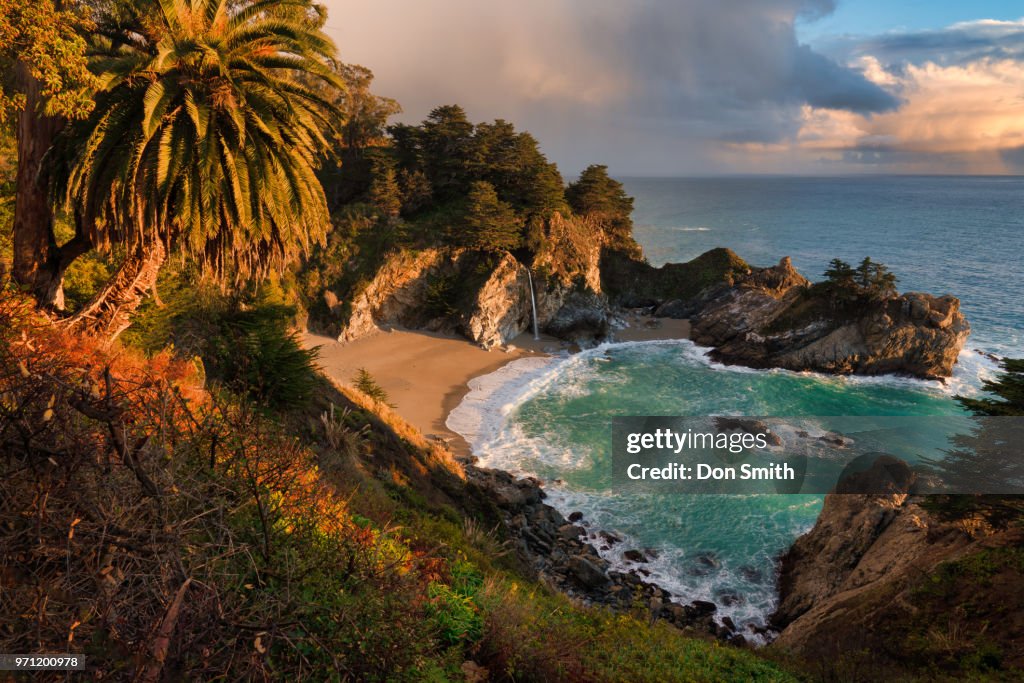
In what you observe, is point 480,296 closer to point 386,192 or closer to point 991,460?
point 386,192

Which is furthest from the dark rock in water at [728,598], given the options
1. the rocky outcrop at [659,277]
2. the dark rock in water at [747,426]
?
the rocky outcrop at [659,277]

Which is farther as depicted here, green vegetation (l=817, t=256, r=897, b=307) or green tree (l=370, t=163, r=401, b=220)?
green tree (l=370, t=163, r=401, b=220)

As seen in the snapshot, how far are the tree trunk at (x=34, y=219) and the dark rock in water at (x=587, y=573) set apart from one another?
16185 mm

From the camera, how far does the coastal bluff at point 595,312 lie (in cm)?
3725

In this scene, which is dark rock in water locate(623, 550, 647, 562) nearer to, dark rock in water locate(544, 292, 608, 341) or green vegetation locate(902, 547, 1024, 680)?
green vegetation locate(902, 547, 1024, 680)

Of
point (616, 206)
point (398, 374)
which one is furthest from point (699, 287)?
point (398, 374)

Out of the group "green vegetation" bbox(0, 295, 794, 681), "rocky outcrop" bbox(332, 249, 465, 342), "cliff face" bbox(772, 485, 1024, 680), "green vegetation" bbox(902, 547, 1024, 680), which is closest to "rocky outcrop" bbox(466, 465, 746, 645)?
"cliff face" bbox(772, 485, 1024, 680)

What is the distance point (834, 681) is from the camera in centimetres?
936

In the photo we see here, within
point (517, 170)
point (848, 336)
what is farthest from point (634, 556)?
point (517, 170)

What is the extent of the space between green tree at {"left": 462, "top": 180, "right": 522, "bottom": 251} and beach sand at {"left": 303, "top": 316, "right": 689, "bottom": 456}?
781 cm

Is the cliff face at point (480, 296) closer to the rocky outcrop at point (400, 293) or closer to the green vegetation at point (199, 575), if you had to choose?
the rocky outcrop at point (400, 293)

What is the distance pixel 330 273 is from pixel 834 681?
126ft

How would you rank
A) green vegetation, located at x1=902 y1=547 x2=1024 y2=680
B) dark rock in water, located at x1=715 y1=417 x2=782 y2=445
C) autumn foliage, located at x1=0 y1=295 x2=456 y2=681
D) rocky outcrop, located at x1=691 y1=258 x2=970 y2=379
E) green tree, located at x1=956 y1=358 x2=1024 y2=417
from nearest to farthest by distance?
autumn foliage, located at x1=0 y1=295 x2=456 y2=681 < green vegetation, located at x1=902 y1=547 x2=1024 y2=680 < green tree, located at x1=956 y1=358 x2=1024 y2=417 < dark rock in water, located at x1=715 y1=417 x2=782 y2=445 < rocky outcrop, located at x1=691 y1=258 x2=970 y2=379

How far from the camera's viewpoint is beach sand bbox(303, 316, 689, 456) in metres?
30.2
